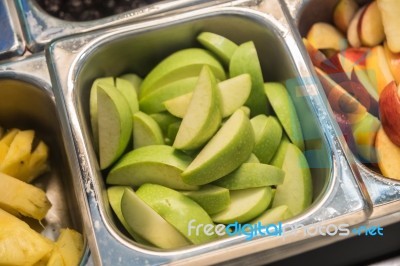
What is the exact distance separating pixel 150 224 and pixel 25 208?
0.82ft

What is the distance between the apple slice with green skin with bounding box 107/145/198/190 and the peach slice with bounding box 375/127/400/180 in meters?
0.34

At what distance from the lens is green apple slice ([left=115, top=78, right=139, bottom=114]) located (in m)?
1.03

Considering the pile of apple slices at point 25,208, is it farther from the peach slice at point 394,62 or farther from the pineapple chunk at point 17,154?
the peach slice at point 394,62

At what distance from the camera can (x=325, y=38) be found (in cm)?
116

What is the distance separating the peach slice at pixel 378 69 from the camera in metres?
1.05

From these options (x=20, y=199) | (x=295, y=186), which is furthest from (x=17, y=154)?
(x=295, y=186)

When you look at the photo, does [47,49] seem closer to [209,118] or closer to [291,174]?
[209,118]

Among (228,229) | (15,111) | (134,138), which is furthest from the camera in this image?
(15,111)

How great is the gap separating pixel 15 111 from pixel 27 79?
112 mm

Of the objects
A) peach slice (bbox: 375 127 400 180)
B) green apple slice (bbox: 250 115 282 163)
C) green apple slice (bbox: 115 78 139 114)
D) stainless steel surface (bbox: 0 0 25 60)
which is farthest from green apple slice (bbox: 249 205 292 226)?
stainless steel surface (bbox: 0 0 25 60)

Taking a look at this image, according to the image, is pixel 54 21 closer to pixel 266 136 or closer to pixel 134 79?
pixel 134 79

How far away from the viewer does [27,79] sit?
1.03 m

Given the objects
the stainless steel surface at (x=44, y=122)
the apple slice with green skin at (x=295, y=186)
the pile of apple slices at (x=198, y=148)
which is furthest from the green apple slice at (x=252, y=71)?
the stainless steel surface at (x=44, y=122)

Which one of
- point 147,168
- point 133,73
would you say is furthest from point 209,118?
point 133,73
